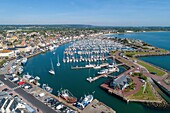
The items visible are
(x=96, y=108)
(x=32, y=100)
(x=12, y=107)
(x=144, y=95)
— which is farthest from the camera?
(x=144, y=95)

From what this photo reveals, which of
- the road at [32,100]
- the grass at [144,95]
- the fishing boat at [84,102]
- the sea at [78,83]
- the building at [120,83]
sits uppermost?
the building at [120,83]

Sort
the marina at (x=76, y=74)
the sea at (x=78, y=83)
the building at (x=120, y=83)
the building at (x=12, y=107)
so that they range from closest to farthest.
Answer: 1. the building at (x=12, y=107)
2. the sea at (x=78, y=83)
3. the building at (x=120, y=83)
4. the marina at (x=76, y=74)

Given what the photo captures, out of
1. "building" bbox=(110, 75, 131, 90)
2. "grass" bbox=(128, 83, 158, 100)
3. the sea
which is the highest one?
"building" bbox=(110, 75, 131, 90)

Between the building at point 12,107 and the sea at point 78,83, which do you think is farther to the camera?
the sea at point 78,83

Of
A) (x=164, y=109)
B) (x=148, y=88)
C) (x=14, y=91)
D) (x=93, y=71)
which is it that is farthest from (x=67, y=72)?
(x=164, y=109)

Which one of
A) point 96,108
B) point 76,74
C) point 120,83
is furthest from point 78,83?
point 96,108

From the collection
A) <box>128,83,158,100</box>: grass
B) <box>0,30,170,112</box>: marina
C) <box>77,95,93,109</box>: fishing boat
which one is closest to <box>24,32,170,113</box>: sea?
<box>0,30,170,112</box>: marina

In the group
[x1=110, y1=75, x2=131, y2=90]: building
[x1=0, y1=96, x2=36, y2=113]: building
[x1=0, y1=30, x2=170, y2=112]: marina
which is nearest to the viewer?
[x1=0, y1=96, x2=36, y2=113]: building

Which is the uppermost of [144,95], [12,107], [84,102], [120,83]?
[120,83]

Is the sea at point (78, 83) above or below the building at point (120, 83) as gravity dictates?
below

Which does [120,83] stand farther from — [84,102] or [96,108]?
[96,108]

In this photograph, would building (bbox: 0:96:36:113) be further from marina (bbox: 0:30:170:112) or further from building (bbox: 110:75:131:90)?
building (bbox: 110:75:131:90)

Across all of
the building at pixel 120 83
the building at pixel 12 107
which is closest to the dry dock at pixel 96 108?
the building at pixel 120 83

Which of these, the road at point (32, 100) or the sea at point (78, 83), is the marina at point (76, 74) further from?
the road at point (32, 100)
